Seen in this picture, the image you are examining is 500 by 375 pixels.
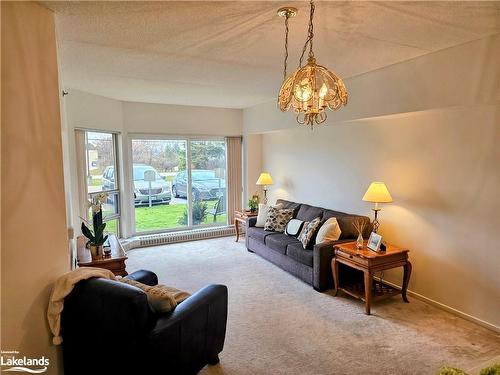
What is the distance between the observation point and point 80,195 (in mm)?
4770

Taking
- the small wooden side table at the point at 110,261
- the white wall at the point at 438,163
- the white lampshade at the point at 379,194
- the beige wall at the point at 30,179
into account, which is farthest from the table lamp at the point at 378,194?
the beige wall at the point at 30,179

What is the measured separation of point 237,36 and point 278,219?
3.24 m

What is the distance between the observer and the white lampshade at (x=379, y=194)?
3635 millimetres

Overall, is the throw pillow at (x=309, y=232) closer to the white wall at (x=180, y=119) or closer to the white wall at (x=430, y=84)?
the white wall at (x=430, y=84)

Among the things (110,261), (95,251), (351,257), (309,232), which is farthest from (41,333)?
(309,232)

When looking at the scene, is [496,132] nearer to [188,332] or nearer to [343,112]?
[343,112]

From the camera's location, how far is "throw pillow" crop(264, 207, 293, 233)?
5.21m

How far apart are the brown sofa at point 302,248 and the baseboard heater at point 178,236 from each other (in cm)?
110

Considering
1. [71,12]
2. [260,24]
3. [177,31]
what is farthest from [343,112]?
[71,12]

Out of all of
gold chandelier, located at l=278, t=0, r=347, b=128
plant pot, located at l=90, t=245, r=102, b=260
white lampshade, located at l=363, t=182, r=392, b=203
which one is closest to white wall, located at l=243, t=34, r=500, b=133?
white lampshade, located at l=363, t=182, r=392, b=203

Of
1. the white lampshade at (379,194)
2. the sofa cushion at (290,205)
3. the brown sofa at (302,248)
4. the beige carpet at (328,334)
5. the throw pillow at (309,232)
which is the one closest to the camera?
the beige carpet at (328,334)

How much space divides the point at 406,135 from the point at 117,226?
4943 millimetres

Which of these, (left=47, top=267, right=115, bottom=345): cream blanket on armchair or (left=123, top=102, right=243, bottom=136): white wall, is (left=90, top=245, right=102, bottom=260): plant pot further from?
(left=123, top=102, right=243, bottom=136): white wall
